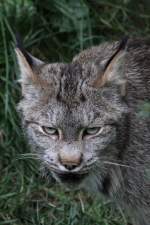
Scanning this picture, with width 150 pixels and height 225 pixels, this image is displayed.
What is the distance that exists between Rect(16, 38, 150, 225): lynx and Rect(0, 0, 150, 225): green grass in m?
1.09

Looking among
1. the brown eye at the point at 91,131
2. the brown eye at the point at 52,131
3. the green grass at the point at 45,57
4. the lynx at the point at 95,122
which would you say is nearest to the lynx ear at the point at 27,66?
the lynx at the point at 95,122

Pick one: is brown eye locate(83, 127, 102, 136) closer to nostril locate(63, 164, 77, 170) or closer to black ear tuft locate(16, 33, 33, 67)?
nostril locate(63, 164, 77, 170)

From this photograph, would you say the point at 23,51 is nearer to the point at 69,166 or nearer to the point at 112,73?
the point at 112,73

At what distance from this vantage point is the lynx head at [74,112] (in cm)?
580

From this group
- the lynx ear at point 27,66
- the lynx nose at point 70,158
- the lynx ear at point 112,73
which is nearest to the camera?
the lynx nose at point 70,158

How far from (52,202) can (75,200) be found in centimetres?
24

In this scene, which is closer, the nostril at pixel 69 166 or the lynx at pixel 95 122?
the nostril at pixel 69 166

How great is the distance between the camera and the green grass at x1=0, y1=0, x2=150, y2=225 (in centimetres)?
757

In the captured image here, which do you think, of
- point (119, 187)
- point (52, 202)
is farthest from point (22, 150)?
point (119, 187)

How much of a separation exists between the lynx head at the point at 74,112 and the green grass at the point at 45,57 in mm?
1292

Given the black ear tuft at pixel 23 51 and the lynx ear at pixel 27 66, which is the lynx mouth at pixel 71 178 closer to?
the lynx ear at pixel 27 66

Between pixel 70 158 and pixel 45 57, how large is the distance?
3293mm

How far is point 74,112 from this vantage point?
5.86 meters

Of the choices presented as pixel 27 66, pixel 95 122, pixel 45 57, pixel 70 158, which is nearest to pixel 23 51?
pixel 27 66
